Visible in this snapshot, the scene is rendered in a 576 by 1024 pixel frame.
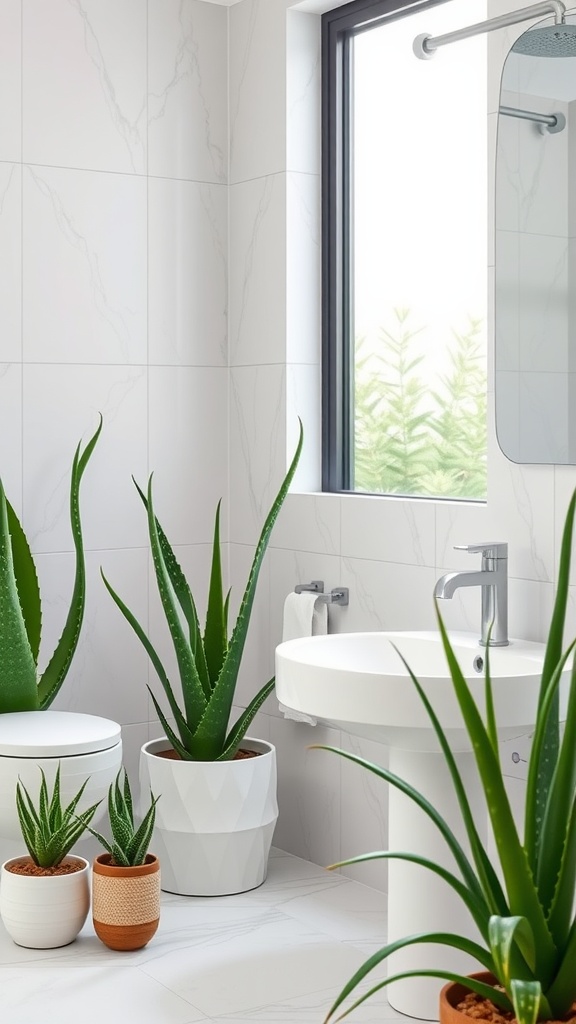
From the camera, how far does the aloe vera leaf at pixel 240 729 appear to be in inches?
122

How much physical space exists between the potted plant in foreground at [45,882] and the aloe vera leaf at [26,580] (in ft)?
1.68

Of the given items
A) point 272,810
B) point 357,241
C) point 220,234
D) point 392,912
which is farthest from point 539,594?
point 220,234

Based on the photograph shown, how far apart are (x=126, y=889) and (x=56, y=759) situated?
0.32 m

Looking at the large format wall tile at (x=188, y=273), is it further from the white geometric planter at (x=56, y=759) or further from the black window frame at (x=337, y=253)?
the white geometric planter at (x=56, y=759)

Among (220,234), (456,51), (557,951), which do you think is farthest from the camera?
(220,234)

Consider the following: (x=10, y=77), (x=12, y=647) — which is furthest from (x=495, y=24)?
(x=12, y=647)

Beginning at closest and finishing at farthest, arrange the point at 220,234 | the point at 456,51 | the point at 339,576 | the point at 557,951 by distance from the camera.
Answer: the point at 557,951 → the point at 456,51 → the point at 339,576 → the point at 220,234

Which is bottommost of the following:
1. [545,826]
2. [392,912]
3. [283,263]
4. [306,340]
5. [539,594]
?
[392,912]

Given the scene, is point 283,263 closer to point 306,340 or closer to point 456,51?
point 306,340

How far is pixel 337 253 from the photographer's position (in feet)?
11.2

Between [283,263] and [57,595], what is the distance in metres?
1.08

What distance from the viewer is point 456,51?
2.99m

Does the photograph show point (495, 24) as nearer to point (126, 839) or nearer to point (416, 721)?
point (416, 721)

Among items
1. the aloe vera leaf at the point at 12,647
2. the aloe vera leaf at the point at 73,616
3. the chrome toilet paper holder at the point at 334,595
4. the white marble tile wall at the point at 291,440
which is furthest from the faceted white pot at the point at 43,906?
the chrome toilet paper holder at the point at 334,595
